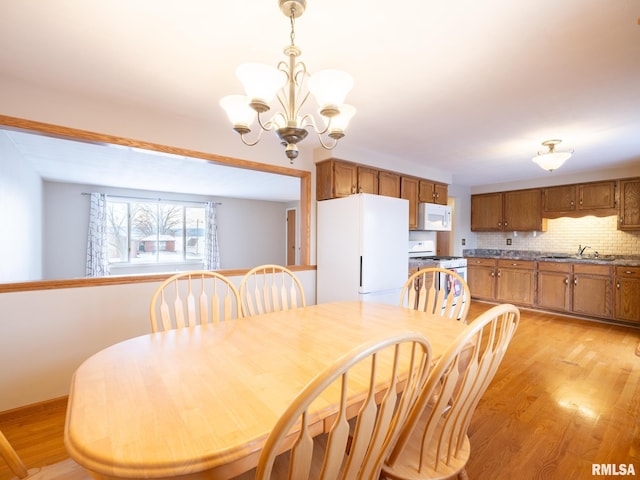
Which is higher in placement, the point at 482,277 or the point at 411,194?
the point at 411,194

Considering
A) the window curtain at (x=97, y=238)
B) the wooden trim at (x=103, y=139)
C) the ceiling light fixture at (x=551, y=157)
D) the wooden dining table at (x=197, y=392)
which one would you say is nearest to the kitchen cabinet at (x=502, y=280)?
the ceiling light fixture at (x=551, y=157)

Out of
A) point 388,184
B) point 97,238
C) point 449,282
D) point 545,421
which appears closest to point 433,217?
point 388,184

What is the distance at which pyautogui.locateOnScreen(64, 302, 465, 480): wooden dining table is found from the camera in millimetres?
644

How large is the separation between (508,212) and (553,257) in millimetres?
978

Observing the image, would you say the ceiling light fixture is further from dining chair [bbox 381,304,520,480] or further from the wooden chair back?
the wooden chair back

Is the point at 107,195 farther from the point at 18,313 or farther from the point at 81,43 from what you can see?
the point at 81,43

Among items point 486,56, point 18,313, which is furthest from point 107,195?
point 486,56

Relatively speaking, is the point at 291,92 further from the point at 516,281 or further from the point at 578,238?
the point at 578,238

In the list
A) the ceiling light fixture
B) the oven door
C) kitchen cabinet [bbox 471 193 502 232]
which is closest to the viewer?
the ceiling light fixture

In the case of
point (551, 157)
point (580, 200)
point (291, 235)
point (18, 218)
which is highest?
point (551, 157)

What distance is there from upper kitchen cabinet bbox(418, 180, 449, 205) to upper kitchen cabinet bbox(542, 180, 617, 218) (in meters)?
1.76

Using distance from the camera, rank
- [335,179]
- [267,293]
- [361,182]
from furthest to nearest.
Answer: [361,182]
[335,179]
[267,293]

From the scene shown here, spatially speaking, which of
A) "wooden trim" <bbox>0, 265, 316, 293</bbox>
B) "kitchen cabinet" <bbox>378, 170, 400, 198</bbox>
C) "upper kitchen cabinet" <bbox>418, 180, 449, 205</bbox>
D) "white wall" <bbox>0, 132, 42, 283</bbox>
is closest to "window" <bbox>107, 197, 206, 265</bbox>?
"white wall" <bbox>0, 132, 42, 283</bbox>

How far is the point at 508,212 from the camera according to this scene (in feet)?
17.2
